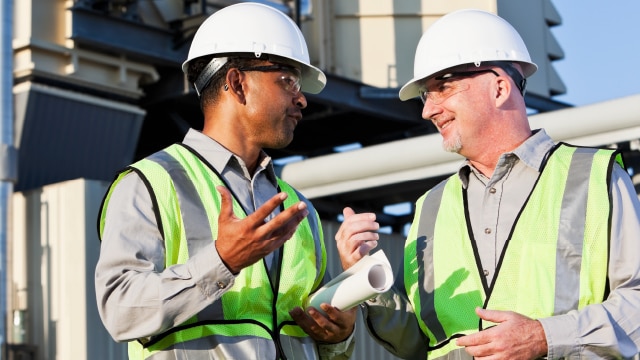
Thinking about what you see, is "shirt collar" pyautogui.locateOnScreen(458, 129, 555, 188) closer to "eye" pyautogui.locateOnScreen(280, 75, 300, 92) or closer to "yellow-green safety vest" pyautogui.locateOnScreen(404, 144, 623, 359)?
"yellow-green safety vest" pyautogui.locateOnScreen(404, 144, 623, 359)

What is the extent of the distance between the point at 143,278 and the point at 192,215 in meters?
0.40

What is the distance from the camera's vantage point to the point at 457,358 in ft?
16.3

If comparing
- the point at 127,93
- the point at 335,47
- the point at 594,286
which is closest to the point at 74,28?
the point at 127,93

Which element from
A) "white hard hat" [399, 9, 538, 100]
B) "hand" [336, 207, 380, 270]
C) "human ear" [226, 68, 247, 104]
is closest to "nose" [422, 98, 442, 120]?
"white hard hat" [399, 9, 538, 100]

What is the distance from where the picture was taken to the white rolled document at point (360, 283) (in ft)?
14.9

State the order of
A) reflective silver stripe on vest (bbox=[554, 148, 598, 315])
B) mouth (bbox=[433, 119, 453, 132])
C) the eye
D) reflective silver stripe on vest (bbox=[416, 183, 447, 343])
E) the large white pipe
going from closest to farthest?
1. reflective silver stripe on vest (bbox=[554, 148, 598, 315])
2. reflective silver stripe on vest (bbox=[416, 183, 447, 343])
3. the eye
4. mouth (bbox=[433, 119, 453, 132])
5. the large white pipe

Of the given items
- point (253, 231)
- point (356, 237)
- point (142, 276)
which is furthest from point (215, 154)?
point (253, 231)

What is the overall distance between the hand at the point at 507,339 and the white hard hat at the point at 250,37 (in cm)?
140

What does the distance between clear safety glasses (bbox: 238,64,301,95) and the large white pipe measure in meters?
4.93

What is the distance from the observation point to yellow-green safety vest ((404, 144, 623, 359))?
4781mm

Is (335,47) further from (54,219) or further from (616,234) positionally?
(616,234)

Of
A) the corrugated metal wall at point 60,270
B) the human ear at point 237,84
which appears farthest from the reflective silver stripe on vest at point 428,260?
the corrugated metal wall at point 60,270

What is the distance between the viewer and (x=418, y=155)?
10.8 metres

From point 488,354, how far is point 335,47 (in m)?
8.80
